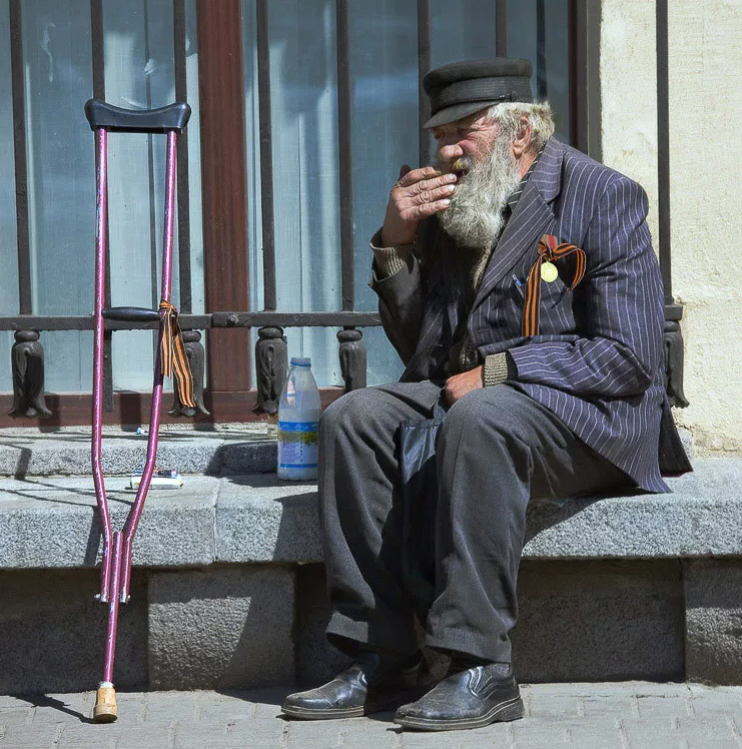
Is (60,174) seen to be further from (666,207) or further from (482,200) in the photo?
(666,207)

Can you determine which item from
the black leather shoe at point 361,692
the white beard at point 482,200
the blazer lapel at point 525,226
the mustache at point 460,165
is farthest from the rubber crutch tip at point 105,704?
the mustache at point 460,165

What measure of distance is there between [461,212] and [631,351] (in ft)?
2.10

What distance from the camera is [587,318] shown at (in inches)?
141

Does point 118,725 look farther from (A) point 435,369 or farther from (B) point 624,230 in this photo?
(B) point 624,230

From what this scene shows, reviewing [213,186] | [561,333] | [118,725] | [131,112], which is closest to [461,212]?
[561,333]

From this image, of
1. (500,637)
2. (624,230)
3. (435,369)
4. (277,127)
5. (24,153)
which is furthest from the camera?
(277,127)

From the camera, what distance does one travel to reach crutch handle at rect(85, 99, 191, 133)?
12.7ft

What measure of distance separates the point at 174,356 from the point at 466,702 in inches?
49.2

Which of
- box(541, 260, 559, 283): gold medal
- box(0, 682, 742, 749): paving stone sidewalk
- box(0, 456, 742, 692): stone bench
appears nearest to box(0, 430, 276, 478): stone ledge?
box(0, 456, 742, 692): stone bench

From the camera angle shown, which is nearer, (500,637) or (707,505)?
(500,637)

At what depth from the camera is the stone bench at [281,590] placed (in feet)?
11.7

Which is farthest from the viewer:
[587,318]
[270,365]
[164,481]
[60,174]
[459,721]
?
[60,174]

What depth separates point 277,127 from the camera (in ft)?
16.0

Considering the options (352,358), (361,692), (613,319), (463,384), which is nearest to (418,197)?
(463,384)
